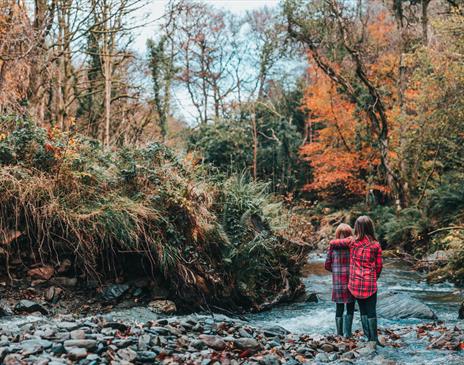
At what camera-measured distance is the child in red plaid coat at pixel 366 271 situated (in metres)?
6.17

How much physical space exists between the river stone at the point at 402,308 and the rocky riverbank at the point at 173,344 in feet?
5.14

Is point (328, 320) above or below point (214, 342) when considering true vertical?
below

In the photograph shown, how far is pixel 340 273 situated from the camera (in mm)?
6707

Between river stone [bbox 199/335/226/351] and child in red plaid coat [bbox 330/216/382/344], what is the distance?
192cm

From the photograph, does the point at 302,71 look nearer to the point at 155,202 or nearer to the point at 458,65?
the point at 458,65

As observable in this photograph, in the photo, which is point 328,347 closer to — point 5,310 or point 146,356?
point 146,356

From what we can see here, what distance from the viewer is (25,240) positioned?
716 centimetres

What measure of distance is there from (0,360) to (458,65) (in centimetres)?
1217

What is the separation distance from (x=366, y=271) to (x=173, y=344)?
2568 mm

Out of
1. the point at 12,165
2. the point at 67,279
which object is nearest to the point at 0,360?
the point at 67,279

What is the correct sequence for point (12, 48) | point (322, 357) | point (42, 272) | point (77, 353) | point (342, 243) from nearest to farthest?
point (77, 353)
point (322, 357)
point (342, 243)
point (42, 272)
point (12, 48)

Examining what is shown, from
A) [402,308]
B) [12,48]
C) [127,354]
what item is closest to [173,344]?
[127,354]

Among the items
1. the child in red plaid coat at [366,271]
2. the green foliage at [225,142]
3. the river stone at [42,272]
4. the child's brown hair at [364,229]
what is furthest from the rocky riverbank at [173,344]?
the green foliage at [225,142]

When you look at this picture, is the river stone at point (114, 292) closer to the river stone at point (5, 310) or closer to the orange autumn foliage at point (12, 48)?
the river stone at point (5, 310)
